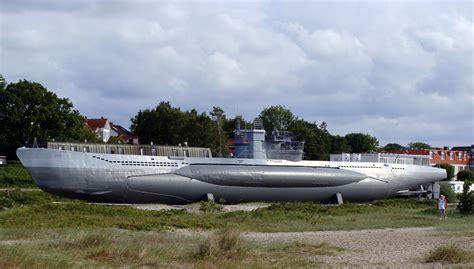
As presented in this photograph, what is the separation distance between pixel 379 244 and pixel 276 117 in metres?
90.8

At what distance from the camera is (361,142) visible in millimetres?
141750

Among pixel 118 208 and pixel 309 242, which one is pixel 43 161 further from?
pixel 309 242

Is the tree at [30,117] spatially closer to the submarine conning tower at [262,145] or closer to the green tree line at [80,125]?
the green tree line at [80,125]

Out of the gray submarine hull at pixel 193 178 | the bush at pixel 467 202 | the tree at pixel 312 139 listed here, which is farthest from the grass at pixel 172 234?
the tree at pixel 312 139

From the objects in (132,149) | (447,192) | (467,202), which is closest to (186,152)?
(132,149)

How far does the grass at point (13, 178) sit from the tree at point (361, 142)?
Answer: 8175 centimetres

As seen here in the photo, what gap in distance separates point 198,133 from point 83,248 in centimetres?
6425

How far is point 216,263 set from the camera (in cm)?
2158

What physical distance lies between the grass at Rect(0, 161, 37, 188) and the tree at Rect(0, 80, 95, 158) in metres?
5.58

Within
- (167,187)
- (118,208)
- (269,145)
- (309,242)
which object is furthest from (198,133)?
(309,242)

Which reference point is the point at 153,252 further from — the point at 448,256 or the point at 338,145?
the point at 338,145

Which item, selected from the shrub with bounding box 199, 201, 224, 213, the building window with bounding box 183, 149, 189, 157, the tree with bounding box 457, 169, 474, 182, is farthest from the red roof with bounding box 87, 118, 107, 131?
the shrub with bounding box 199, 201, 224, 213

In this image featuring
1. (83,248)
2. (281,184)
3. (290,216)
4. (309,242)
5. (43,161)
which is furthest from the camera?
(281,184)

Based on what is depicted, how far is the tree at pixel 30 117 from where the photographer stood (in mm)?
77875
